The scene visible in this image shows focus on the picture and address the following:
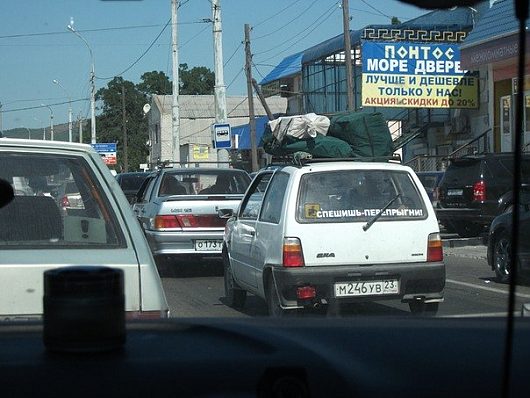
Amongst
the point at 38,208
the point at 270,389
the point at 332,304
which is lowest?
the point at 332,304

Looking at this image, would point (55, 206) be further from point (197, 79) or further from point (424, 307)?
point (197, 79)

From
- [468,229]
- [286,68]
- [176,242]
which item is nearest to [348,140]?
[468,229]

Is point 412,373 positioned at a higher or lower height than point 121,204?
lower

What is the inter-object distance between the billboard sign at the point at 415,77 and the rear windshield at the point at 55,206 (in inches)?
960

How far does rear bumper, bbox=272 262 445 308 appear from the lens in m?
7.82

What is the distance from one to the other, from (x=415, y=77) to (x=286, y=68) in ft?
56.6

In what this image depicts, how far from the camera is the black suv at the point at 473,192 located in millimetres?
18094

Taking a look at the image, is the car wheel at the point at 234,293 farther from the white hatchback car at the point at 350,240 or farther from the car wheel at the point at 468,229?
the car wheel at the point at 468,229

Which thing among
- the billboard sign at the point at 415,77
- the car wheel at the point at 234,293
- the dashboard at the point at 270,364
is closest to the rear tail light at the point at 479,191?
the car wheel at the point at 234,293

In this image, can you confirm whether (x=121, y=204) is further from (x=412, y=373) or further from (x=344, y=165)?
(x=344, y=165)

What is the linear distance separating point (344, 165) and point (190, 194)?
5.69 metres

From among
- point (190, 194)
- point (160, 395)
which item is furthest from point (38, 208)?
point (190, 194)

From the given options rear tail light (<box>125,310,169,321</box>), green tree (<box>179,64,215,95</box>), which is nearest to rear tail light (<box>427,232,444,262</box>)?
rear tail light (<box>125,310,169,321</box>)

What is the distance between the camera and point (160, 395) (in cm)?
207
